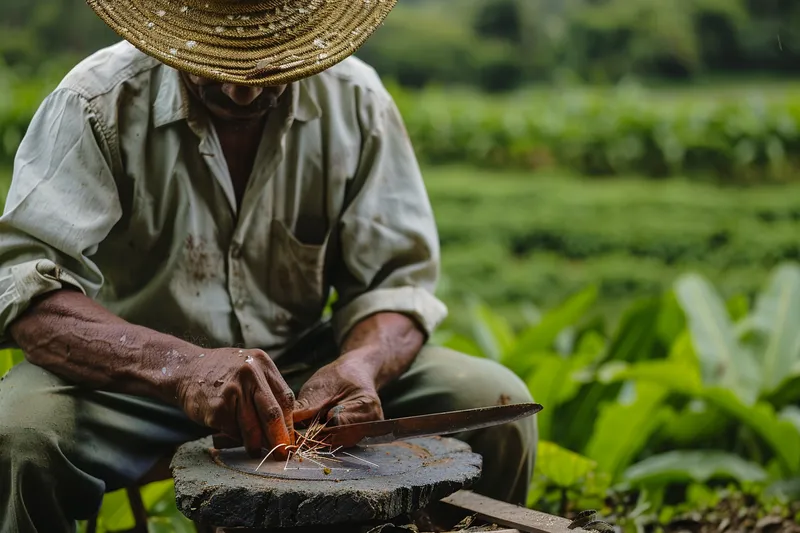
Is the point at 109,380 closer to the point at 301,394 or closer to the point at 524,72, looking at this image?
the point at 301,394

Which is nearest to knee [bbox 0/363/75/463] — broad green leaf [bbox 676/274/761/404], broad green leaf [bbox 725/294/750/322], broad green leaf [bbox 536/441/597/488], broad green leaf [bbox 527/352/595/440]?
broad green leaf [bbox 536/441/597/488]

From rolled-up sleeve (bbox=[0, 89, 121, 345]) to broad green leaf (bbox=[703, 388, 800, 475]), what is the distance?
89.2 inches

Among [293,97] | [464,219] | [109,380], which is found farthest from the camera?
[464,219]

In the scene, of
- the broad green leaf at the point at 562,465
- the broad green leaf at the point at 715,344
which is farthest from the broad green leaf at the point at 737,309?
the broad green leaf at the point at 562,465

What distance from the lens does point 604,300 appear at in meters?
6.54

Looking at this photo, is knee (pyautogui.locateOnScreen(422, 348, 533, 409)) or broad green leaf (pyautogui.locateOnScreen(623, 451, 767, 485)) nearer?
knee (pyautogui.locateOnScreen(422, 348, 533, 409))

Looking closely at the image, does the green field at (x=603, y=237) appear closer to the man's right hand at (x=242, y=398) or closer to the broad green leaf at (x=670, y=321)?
the broad green leaf at (x=670, y=321)

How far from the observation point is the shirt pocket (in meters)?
2.86

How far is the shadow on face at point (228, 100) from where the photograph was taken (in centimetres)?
263

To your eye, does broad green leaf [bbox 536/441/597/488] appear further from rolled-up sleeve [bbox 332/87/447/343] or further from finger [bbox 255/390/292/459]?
finger [bbox 255/390/292/459]

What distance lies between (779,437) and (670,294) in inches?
39.4

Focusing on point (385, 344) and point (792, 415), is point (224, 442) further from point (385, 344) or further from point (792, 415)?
point (792, 415)

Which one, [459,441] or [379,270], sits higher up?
[379,270]

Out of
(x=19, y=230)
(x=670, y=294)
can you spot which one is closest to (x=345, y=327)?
(x=19, y=230)
